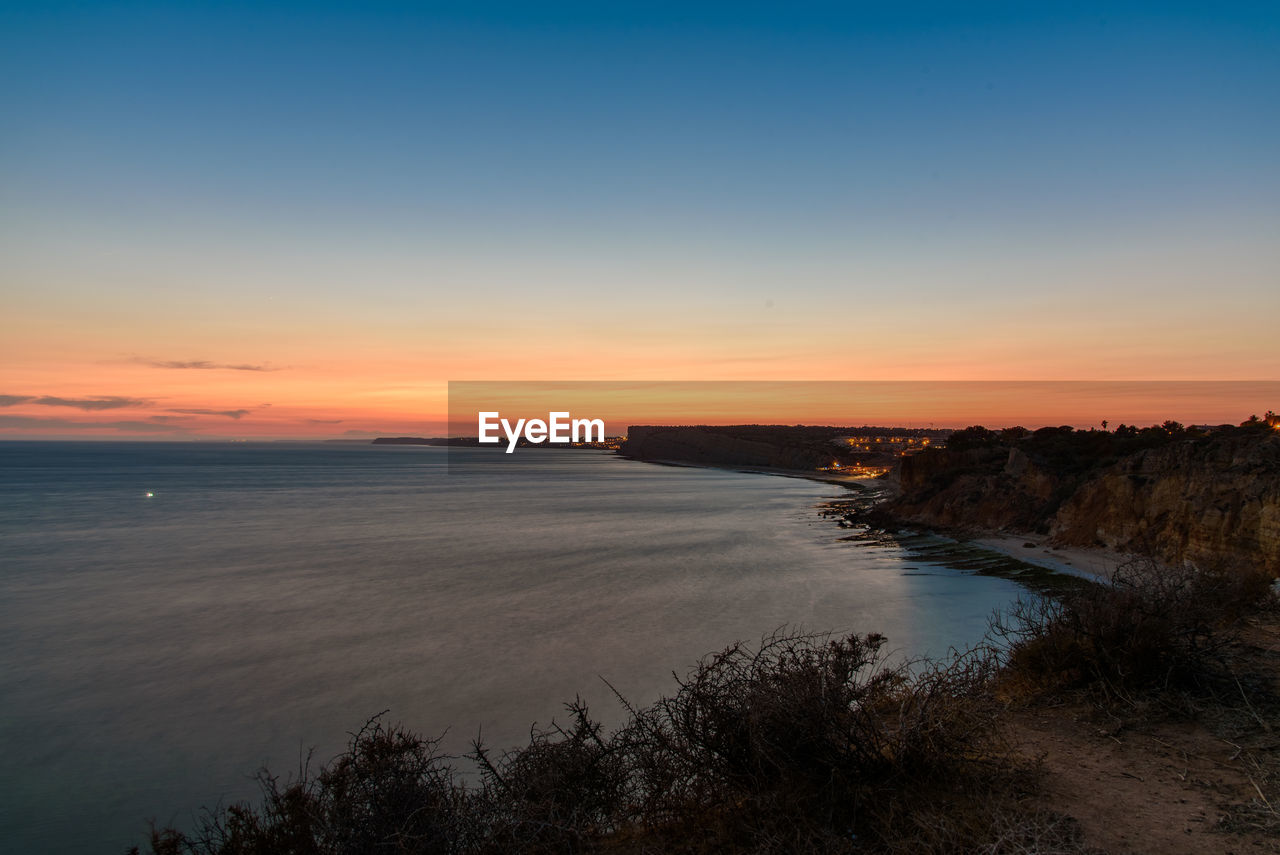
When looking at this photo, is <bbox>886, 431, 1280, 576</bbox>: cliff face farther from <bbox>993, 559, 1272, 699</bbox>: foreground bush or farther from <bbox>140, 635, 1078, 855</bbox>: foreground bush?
<bbox>140, 635, 1078, 855</bbox>: foreground bush

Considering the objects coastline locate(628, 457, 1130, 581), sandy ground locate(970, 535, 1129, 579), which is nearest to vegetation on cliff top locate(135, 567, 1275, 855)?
coastline locate(628, 457, 1130, 581)

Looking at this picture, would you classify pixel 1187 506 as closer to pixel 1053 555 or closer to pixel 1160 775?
pixel 1053 555

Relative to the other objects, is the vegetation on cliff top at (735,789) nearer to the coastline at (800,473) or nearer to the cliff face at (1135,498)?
the cliff face at (1135,498)

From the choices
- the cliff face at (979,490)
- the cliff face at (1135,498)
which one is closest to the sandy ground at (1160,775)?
the cliff face at (1135,498)

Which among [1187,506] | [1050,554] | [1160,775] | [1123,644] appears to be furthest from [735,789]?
[1050,554]

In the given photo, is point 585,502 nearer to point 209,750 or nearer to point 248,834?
point 209,750

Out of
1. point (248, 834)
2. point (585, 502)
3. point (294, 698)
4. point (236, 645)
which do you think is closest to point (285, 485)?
point (585, 502)
